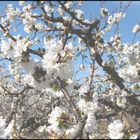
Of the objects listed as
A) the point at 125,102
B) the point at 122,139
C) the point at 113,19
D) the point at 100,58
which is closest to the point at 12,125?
the point at 122,139

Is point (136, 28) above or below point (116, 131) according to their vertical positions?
above

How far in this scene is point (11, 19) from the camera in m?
10.5

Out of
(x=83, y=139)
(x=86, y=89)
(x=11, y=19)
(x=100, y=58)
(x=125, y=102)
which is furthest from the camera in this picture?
(x=11, y=19)

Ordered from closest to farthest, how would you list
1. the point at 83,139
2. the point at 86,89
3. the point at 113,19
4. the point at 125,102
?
the point at 83,139 → the point at 86,89 → the point at 125,102 → the point at 113,19

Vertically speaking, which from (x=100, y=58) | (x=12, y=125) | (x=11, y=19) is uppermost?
(x=11, y=19)

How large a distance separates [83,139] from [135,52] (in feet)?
12.3

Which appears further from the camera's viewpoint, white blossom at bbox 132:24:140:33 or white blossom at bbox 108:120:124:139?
white blossom at bbox 132:24:140:33

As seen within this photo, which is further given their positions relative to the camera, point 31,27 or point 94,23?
point 31,27

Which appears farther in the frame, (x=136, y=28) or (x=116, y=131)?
(x=136, y=28)

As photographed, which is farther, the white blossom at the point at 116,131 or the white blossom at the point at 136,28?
the white blossom at the point at 136,28

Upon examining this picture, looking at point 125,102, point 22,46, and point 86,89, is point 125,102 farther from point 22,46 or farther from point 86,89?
point 22,46

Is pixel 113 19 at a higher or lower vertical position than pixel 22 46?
higher

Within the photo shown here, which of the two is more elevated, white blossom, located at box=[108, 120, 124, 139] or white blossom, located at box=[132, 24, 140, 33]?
white blossom, located at box=[132, 24, 140, 33]

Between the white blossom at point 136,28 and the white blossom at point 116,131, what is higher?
the white blossom at point 136,28
